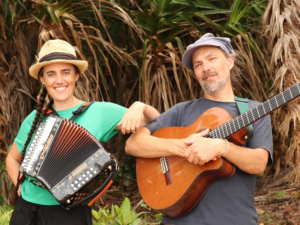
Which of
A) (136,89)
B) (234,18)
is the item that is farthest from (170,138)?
(136,89)

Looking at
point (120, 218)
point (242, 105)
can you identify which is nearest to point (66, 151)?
point (242, 105)

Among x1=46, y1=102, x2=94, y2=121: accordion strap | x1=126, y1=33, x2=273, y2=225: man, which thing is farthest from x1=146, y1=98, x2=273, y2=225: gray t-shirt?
x1=46, y1=102, x2=94, y2=121: accordion strap

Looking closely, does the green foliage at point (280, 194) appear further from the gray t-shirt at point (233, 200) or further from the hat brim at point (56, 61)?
the hat brim at point (56, 61)

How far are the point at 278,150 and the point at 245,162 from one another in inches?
82.2

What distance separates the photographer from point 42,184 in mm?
2109

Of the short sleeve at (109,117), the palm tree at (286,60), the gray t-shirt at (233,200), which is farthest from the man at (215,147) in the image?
the palm tree at (286,60)

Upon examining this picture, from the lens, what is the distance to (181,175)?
6.98ft

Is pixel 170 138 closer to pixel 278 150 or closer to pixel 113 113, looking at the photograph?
pixel 113 113

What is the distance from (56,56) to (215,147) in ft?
3.74

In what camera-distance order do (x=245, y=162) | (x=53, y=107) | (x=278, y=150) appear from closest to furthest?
(x=245, y=162), (x=53, y=107), (x=278, y=150)

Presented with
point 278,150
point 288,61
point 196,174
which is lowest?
point 278,150

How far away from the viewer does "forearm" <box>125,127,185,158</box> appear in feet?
6.95

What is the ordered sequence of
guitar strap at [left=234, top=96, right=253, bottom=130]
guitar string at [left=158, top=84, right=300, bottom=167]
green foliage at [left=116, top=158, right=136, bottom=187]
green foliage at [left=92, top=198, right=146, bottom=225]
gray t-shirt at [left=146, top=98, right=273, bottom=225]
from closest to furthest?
guitar string at [left=158, top=84, right=300, bottom=167], gray t-shirt at [left=146, top=98, right=273, bottom=225], guitar strap at [left=234, top=96, right=253, bottom=130], green foliage at [left=92, top=198, right=146, bottom=225], green foliage at [left=116, top=158, right=136, bottom=187]

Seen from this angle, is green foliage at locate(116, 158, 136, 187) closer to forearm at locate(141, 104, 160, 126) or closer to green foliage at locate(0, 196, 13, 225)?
green foliage at locate(0, 196, 13, 225)
